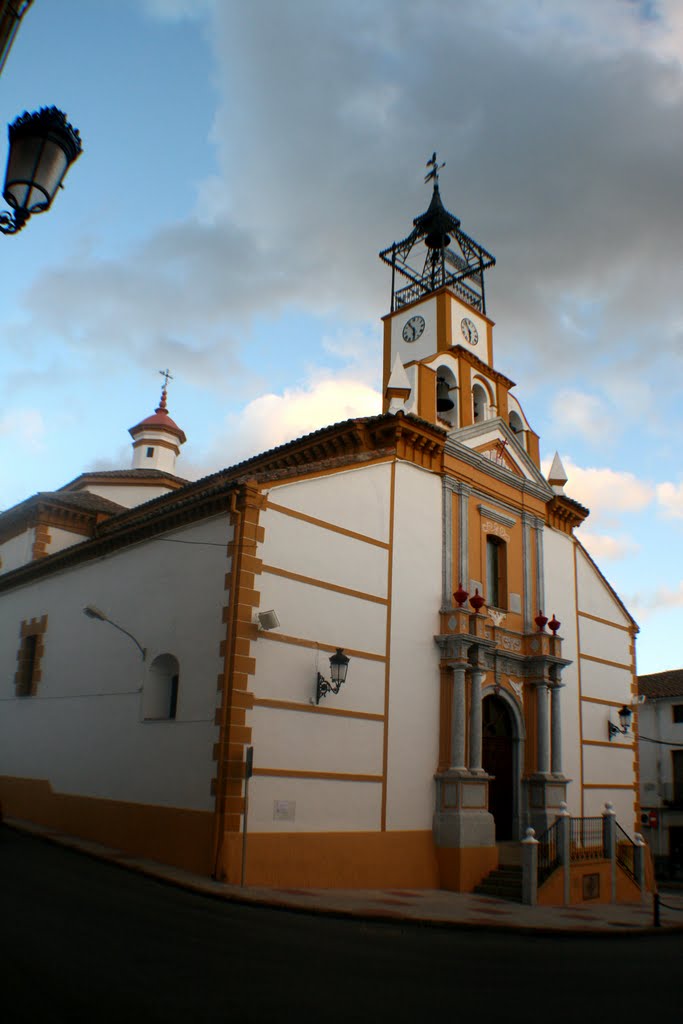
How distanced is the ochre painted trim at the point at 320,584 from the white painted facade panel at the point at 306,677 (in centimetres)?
117

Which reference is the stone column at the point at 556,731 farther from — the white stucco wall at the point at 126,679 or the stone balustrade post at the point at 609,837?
the white stucco wall at the point at 126,679

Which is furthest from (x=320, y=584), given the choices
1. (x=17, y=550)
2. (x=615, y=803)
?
(x=17, y=550)

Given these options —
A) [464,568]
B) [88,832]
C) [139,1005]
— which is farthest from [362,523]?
[139,1005]

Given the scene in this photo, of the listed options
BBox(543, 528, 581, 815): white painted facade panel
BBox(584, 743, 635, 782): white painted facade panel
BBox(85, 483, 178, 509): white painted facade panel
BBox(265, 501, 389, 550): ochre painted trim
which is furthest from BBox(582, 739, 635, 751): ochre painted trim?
BBox(85, 483, 178, 509): white painted facade panel

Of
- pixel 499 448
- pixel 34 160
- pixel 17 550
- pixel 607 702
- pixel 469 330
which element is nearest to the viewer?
pixel 34 160

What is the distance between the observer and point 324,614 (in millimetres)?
15117

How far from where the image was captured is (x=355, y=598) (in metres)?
15.8

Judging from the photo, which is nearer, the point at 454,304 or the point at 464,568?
the point at 464,568

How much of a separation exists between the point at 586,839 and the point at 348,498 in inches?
364

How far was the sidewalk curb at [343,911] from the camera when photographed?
37.5 feet

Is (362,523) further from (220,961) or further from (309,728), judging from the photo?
(220,961)

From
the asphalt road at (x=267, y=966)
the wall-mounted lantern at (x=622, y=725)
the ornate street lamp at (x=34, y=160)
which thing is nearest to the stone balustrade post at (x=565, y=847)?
the asphalt road at (x=267, y=966)

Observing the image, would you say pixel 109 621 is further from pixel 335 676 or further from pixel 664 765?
pixel 664 765

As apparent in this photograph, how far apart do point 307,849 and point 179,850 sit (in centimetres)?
212
